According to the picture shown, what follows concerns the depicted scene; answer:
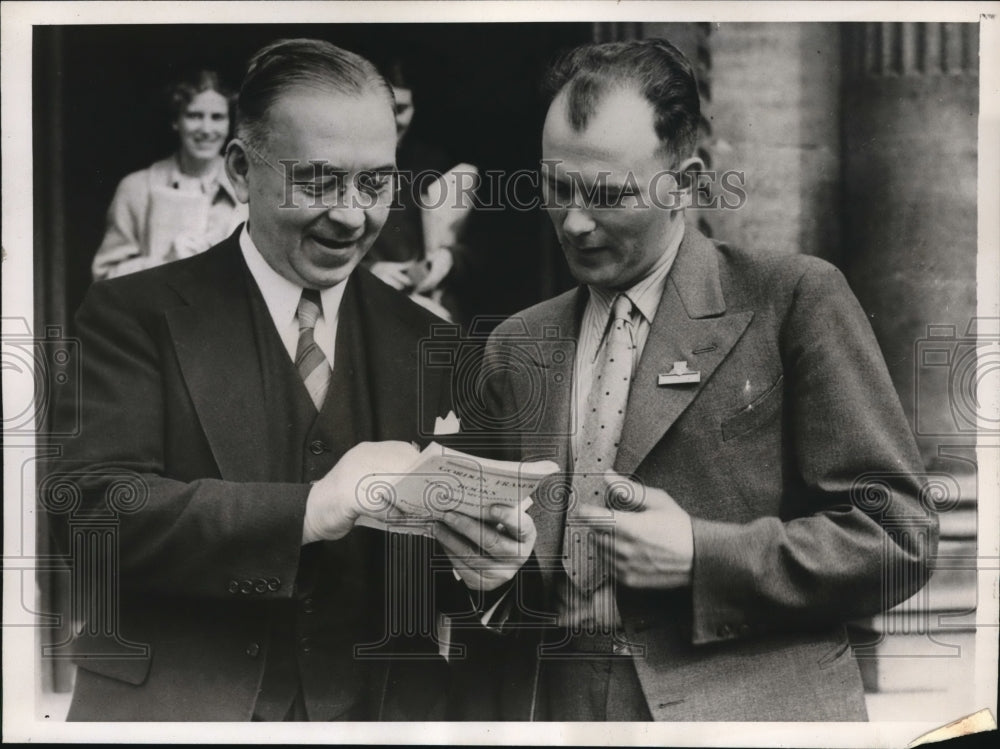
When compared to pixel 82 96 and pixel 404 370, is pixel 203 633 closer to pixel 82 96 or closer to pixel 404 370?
pixel 404 370

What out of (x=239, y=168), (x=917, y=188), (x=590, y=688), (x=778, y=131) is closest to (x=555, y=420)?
(x=590, y=688)

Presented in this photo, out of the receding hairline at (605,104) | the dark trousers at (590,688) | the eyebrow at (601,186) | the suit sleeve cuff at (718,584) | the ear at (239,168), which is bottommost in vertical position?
the dark trousers at (590,688)

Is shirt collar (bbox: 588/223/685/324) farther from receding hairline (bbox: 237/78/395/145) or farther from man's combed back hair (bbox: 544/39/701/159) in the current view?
receding hairline (bbox: 237/78/395/145)

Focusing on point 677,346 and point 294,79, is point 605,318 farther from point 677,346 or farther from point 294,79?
point 294,79

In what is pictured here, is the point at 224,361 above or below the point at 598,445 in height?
above

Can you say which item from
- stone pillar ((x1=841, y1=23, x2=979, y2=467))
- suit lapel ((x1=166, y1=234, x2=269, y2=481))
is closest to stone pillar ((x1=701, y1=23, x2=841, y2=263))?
stone pillar ((x1=841, y1=23, x2=979, y2=467))

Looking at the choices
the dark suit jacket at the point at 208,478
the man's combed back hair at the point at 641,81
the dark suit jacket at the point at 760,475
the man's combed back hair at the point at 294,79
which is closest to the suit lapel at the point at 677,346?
the dark suit jacket at the point at 760,475

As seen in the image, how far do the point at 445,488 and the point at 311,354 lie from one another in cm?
71

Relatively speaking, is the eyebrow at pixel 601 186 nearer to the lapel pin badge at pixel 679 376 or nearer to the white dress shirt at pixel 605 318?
the white dress shirt at pixel 605 318

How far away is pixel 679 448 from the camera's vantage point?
4.41m

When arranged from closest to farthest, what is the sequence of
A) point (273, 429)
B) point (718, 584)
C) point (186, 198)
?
point (718, 584) → point (273, 429) → point (186, 198)

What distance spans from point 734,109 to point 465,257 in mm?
1155

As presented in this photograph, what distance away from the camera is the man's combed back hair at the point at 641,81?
448 cm

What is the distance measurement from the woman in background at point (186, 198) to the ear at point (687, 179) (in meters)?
1.65
